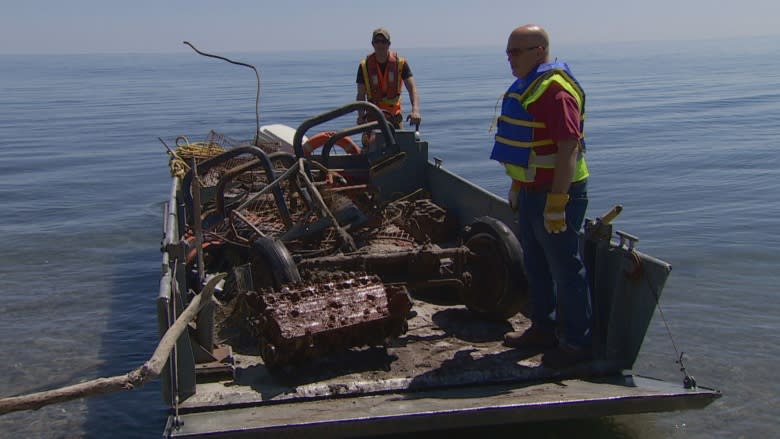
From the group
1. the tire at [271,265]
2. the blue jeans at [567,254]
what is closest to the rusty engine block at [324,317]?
the tire at [271,265]

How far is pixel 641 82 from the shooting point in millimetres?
42188

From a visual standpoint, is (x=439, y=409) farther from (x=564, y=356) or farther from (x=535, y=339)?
(x=535, y=339)

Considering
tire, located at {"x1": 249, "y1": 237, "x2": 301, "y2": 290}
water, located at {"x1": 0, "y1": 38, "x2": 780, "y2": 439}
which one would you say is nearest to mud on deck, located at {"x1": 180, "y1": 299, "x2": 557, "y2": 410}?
tire, located at {"x1": 249, "y1": 237, "x2": 301, "y2": 290}

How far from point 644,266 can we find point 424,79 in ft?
150

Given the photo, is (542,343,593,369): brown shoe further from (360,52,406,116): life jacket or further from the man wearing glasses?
(360,52,406,116): life jacket

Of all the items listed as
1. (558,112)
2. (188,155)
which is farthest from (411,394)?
(188,155)

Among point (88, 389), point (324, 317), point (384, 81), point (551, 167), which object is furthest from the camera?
point (384, 81)

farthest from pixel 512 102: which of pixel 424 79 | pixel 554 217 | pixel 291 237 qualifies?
pixel 424 79

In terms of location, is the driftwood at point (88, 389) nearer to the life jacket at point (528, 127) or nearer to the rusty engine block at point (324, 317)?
the rusty engine block at point (324, 317)

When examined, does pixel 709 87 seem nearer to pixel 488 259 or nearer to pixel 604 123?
pixel 604 123

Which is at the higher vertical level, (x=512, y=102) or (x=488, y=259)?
(x=512, y=102)

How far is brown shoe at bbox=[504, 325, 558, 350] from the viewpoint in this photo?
5.14 metres

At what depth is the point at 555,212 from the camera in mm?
4527

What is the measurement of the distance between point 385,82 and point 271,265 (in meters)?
4.35
